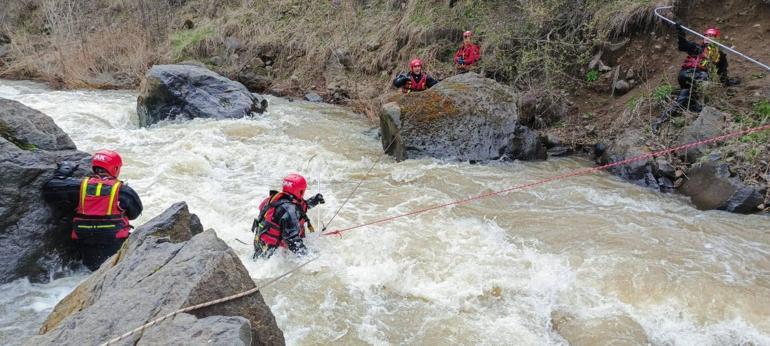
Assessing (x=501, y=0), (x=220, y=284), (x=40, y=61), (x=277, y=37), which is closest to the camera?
(x=220, y=284)

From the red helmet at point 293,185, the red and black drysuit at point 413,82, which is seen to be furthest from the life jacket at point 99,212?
the red and black drysuit at point 413,82

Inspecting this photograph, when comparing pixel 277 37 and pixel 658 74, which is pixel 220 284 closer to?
pixel 658 74

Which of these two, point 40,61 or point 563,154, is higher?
point 563,154

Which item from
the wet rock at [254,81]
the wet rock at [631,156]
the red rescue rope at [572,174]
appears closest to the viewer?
the red rescue rope at [572,174]

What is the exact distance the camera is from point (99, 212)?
4.02 meters

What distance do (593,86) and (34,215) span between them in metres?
8.05

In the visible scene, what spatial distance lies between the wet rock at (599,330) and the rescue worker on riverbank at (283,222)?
7.10 ft

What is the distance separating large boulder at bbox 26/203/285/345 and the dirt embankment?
5.95 metres

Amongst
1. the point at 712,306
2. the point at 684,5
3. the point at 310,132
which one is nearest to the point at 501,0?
the point at 684,5

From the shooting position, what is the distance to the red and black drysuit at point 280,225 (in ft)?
14.1

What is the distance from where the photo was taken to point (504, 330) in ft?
11.9

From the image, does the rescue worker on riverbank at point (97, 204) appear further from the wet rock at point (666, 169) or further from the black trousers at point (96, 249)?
the wet rock at point (666, 169)

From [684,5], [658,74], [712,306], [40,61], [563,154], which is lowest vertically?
[40,61]

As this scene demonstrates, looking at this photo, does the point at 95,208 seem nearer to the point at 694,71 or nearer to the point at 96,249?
the point at 96,249
